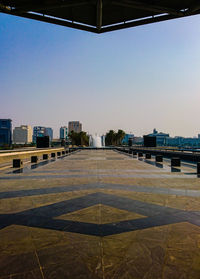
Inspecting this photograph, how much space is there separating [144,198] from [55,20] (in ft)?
30.9

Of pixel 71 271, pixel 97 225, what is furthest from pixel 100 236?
pixel 71 271

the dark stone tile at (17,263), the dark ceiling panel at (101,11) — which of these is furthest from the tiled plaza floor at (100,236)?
the dark ceiling panel at (101,11)

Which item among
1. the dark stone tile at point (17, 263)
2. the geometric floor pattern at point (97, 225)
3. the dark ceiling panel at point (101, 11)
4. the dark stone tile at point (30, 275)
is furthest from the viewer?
the dark ceiling panel at point (101, 11)

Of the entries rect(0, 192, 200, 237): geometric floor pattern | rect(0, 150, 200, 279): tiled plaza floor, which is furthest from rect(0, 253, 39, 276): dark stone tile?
rect(0, 192, 200, 237): geometric floor pattern

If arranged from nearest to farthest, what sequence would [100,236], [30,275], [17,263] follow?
[30,275] < [17,263] < [100,236]

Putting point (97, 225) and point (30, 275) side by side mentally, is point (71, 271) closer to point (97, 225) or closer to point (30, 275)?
point (30, 275)

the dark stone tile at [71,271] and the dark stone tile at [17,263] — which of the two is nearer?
the dark stone tile at [71,271]

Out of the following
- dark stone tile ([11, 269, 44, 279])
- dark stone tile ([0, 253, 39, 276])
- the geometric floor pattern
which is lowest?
the geometric floor pattern

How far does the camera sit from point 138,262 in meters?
3.00

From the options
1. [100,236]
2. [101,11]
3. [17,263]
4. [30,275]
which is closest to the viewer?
[30,275]

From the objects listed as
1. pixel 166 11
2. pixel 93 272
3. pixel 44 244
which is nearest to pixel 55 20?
pixel 166 11

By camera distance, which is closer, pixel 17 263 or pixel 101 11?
pixel 17 263

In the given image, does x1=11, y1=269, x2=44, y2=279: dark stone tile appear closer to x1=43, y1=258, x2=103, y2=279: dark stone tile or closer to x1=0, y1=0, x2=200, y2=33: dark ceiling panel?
x1=43, y1=258, x2=103, y2=279: dark stone tile

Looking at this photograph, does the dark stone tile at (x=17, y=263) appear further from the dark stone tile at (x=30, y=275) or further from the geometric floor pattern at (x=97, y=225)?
the geometric floor pattern at (x=97, y=225)
